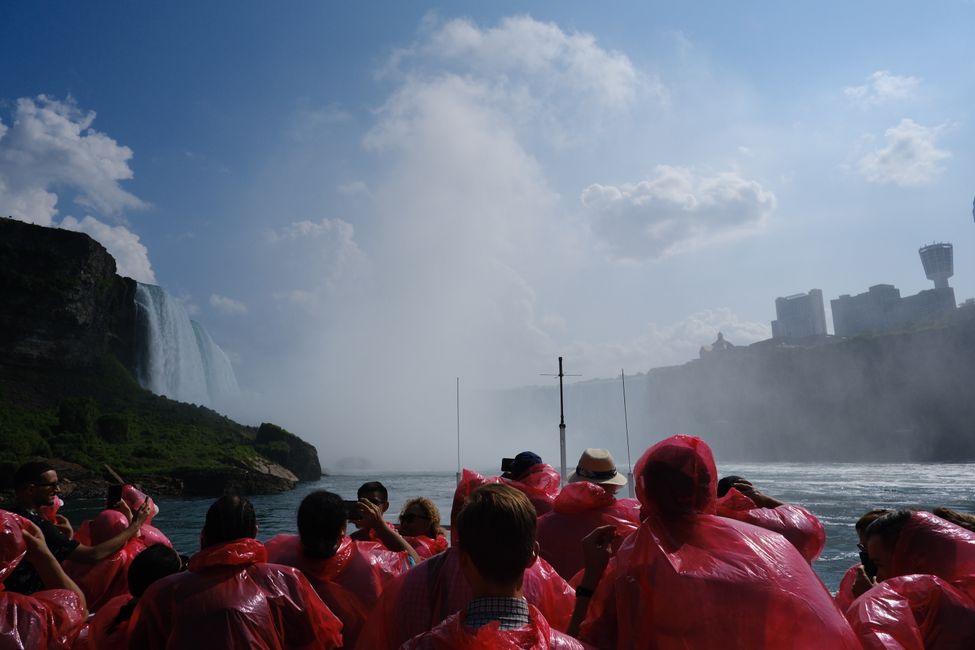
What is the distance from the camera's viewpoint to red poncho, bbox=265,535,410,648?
9.83ft

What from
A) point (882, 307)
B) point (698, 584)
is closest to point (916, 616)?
point (698, 584)

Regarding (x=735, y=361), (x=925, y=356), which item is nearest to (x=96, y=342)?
(x=735, y=361)

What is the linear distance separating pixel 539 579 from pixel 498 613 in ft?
2.85

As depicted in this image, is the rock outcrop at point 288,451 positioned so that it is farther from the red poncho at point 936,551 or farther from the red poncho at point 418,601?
the red poncho at point 936,551

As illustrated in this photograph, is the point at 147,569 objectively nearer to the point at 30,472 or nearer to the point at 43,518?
the point at 43,518

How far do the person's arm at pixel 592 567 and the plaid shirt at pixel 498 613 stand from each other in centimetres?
63

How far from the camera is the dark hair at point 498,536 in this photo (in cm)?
159

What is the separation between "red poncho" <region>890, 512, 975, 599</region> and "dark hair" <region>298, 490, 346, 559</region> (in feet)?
8.32

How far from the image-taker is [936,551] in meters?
2.38

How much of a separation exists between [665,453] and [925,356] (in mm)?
117483

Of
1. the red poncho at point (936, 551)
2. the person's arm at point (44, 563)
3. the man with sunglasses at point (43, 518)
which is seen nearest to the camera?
the red poncho at point (936, 551)

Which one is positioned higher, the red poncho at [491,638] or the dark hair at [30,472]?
the dark hair at [30,472]

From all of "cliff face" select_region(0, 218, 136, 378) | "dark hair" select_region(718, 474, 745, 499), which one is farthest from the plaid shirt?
"cliff face" select_region(0, 218, 136, 378)

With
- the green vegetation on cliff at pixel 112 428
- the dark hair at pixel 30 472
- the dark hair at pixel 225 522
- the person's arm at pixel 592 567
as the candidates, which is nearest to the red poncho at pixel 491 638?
the person's arm at pixel 592 567
